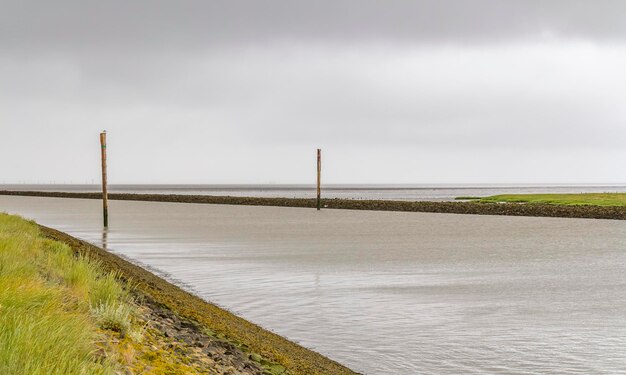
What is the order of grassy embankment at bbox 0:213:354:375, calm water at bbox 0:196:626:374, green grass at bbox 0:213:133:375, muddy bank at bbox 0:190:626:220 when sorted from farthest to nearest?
muddy bank at bbox 0:190:626:220, calm water at bbox 0:196:626:374, grassy embankment at bbox 0:213:354:375, green grass at bbox 0:213:133:375

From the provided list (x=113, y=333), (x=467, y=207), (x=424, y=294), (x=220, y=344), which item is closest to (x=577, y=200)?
(x=467, y=207)

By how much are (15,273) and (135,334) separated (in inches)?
94.9

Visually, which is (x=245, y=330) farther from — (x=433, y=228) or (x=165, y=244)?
(x=433, y=228)

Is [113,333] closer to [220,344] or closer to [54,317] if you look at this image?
[54,317]

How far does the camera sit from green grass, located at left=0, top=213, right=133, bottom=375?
515 cm

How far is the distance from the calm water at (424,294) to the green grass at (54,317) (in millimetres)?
3079

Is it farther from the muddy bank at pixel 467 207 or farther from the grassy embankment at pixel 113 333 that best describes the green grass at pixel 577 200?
the grassy embankment at pixel 113 333

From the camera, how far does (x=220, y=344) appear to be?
859 centimetres

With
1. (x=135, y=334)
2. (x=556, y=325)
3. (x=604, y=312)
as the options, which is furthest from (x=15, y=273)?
(x=604, y=312)

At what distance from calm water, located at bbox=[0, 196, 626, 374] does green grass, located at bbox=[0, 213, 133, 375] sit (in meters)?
3.08

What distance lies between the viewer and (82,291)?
29.6 feet

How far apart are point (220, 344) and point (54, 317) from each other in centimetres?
256

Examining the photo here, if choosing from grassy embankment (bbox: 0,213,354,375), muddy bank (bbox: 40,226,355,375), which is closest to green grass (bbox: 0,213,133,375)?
grassy embankment (bbox: 0,213,354,375)

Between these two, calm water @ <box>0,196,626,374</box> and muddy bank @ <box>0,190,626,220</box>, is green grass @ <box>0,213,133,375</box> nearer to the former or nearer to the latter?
calm water @ <box>0,196,626,374</box>
